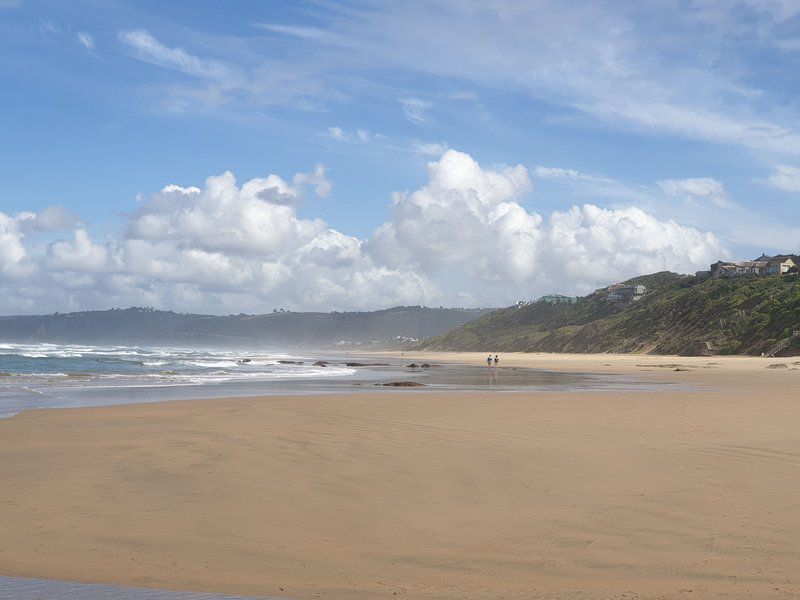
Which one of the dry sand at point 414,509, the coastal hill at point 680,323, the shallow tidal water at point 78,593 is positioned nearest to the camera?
the shallow tidal water at point 78,593

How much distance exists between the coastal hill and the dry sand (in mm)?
57144

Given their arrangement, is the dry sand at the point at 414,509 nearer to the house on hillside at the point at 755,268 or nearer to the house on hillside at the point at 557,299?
the house on hillside at the point at 755,268

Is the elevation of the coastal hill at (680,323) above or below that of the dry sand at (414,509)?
above

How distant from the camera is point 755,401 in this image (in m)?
19.8

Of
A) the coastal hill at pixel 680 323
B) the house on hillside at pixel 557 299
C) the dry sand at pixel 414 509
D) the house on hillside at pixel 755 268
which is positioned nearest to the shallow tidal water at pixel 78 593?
the dry sand at pixel 414 509

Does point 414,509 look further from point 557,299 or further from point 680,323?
point 557,299

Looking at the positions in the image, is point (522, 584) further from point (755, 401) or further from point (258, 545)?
point (755, 401)

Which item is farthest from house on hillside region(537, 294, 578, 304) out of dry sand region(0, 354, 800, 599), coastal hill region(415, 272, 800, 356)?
dry sand region(0, 354, 800, 599)

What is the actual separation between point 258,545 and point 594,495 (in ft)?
13.3

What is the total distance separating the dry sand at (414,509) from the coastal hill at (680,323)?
57144mm

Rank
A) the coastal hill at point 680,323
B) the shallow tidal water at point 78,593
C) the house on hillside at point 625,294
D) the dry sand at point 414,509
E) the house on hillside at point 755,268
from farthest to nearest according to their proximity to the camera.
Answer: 1. the house on hillside at point 625,294
2. the house on hillside at point 755,268
3. the coastal hill at point 680,323
4. the dry sand at point 414,509
5. the shallow tidal water at point 78,593

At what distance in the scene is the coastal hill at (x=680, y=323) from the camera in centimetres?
6925

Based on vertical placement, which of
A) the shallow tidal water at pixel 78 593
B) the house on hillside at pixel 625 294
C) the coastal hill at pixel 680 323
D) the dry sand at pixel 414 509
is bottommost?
the shallow tidal water at pixel 78 593

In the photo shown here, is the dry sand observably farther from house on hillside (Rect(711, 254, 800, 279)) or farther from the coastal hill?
house on hillside (Rect(711, 254, 800, 279))
